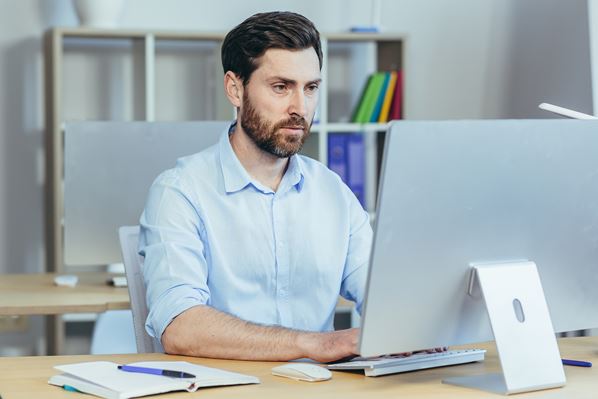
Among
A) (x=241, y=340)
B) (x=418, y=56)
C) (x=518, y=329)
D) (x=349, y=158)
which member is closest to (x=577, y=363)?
(x=518, y=329)

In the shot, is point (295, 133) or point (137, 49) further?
point (137, 49)

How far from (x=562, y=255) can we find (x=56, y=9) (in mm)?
3134

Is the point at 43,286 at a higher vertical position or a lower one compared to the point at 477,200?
lower

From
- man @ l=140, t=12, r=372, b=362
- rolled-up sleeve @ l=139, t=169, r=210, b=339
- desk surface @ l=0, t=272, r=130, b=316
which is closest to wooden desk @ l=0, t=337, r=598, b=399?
rolled-up sleeve @ l=139, t=169, r=210, b=339

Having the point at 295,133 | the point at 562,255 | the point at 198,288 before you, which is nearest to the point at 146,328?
the point at 198,288

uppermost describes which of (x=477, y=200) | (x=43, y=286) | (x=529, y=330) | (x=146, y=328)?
(x=477, y=200)

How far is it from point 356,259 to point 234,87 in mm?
447

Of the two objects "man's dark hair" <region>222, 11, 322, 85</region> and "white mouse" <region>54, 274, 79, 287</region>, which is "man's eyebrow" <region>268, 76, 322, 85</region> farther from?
"white mouse" <region>54, 274, 79, 287</region>

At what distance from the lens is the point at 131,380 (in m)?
1.55

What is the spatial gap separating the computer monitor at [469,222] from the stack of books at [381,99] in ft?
9.04

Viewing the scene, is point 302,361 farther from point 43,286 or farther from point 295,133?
point 43,286

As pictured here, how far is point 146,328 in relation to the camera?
1971 mm

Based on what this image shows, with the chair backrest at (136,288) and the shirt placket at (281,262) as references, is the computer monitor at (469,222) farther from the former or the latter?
the chair backrest at (136,288)

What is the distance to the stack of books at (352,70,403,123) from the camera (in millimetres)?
4402
